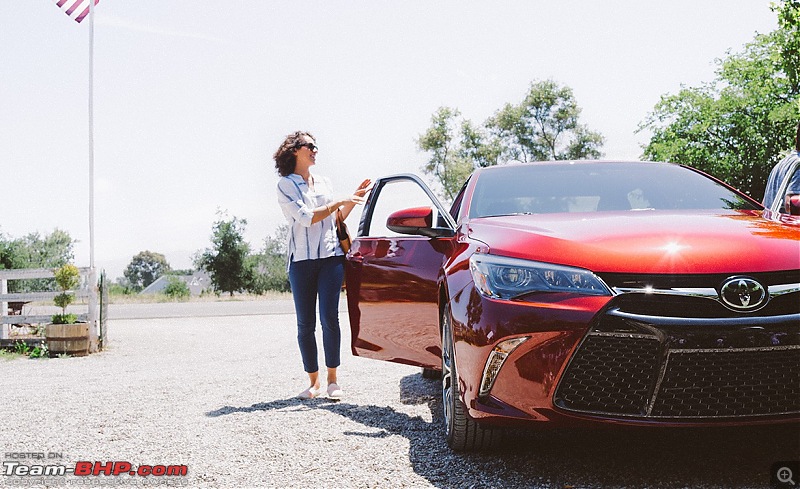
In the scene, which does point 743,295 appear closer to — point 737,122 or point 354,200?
point 354,200

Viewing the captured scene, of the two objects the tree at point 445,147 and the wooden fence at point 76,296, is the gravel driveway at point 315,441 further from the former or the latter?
the tree at point 445,147

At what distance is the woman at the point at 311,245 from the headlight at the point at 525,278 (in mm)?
2703

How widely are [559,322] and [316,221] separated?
3.18m

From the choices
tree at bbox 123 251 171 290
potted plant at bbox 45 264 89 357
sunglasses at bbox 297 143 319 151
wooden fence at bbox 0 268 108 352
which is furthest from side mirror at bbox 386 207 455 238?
tree at bbox 123 251 171 290

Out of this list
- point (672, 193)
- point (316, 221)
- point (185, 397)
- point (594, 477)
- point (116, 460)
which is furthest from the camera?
point (185, 397)

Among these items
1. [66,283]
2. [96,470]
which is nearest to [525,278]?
[96,470]

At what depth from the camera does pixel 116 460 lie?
164 inches

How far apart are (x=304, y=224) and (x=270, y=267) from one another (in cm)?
6638

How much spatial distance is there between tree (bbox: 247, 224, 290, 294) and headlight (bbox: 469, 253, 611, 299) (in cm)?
5477

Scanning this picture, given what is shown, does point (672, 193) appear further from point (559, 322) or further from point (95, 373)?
point (95, 373)

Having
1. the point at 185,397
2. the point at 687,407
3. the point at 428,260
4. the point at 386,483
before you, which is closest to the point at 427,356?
the point at 428,260

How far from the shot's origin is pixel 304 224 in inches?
233

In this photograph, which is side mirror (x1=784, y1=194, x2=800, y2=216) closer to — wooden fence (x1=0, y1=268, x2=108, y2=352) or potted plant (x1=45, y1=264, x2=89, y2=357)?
potted plant (x1=45, y1=264, x2=89, y2=357)

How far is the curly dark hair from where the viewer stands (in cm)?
617
